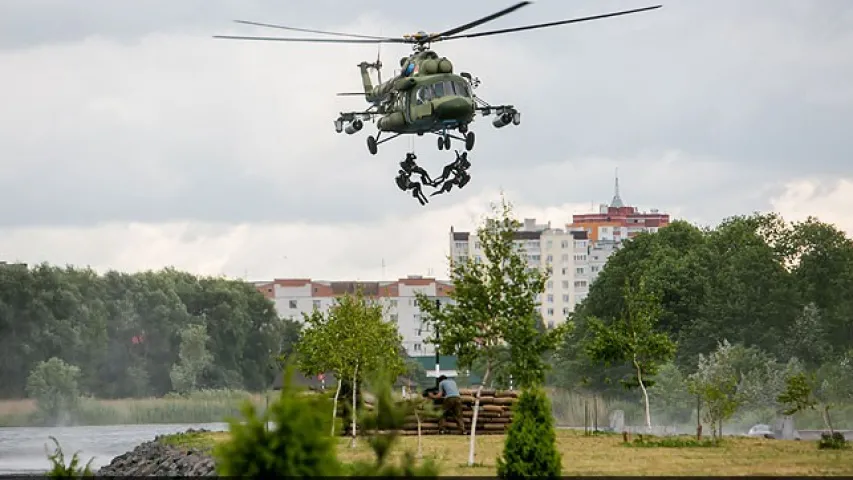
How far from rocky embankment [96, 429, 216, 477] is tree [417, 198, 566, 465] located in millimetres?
6583

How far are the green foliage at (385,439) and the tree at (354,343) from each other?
29.7 meters

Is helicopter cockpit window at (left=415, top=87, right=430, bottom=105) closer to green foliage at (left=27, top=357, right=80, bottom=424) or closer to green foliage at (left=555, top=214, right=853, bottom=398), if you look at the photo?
green foliage at (left=555, top=214, right=853, bottom=398)

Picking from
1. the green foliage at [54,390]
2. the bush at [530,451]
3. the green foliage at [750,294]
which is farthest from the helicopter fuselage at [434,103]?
the green foliage at [54,390]

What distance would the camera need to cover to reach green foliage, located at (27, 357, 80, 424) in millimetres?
115188

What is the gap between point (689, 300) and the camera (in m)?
119

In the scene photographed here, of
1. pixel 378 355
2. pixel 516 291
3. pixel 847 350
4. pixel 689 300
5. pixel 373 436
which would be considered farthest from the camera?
pixel 689 300

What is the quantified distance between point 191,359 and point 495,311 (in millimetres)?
90938

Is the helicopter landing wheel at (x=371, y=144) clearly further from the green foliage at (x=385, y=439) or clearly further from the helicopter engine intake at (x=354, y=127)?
the green foliage at (x=385, y=439)

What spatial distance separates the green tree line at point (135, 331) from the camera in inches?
4803

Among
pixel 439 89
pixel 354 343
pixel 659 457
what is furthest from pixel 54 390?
pixel 659 457

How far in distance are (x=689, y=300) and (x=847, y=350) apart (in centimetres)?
1206

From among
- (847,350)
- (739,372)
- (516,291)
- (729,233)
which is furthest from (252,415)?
(729,233)

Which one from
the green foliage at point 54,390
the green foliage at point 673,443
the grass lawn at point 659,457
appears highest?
the green foliage at point 54,390

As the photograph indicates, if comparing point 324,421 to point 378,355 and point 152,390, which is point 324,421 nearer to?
point 378,355
